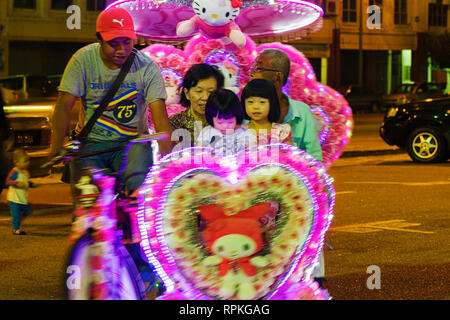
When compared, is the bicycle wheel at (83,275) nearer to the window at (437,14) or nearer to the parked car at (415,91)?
the parked car at (415,91)

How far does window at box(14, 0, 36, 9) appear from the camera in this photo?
126ft

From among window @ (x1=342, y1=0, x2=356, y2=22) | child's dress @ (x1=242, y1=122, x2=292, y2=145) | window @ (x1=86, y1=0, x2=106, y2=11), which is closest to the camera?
child's dress @ (x1=242, y1=122, x2=292, y2=145)

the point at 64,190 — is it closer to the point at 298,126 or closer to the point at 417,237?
the point at 417,237

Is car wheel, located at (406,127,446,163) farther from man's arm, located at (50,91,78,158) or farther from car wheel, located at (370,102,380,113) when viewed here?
car wheel, located at (370,102,380,113)

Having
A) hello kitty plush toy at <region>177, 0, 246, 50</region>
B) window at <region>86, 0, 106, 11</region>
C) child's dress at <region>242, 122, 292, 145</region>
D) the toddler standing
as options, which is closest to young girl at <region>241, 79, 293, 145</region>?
child's dress at <region>242, 122, 292, 145</region>

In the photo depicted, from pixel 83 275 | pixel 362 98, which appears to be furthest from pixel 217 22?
pixel 362 98

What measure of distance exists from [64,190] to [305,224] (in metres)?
8.25

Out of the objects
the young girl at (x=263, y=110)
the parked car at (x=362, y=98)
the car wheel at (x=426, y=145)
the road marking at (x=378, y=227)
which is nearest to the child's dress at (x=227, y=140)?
the young girl at (x=263, y=110)

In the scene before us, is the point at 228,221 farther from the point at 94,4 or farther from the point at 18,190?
the point at 94,4

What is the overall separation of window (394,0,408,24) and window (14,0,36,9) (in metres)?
23.7

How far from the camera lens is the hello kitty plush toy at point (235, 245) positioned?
4406mm

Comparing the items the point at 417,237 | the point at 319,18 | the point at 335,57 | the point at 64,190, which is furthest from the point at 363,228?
the point at 335,57

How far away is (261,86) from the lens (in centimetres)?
500
